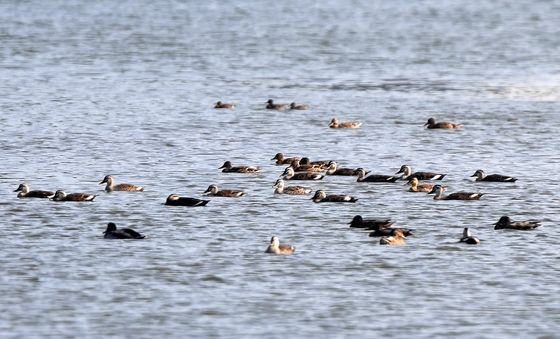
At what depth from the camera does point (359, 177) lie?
34.2 metres

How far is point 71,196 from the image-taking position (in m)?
31.1

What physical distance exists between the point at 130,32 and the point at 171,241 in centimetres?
5354

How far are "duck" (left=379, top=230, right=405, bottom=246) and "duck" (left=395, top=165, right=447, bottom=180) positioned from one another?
6292mm

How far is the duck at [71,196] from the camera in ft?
102

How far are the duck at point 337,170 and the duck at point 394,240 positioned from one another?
7214 millimetres

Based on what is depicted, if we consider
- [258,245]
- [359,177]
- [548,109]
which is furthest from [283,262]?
[548,109]

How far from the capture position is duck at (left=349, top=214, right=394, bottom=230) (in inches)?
1126

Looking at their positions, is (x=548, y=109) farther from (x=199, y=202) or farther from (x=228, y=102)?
(x=199, y=202)

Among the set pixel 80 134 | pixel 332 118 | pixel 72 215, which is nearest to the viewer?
pixel 72 215

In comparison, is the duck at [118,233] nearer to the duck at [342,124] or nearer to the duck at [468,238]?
the duck at [468,238]

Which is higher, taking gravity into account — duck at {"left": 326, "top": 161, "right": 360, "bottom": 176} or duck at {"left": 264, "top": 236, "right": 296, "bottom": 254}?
duck at {"left": 264, "top": 236, "right": 296, "bottom": 254}

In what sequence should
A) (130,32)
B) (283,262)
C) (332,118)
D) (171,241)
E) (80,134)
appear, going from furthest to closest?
(130,32)
(332,118)
(80,134)
(171,241)
(283,262)

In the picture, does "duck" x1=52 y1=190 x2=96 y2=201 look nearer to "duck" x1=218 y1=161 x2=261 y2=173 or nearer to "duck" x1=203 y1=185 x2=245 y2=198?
"duck" x1=203 y1=185 x2=245 y2=198

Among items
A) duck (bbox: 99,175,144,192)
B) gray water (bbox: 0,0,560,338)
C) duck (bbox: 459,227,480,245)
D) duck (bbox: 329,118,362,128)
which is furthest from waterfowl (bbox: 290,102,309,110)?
duck (bbox: 459,227,480,245)
